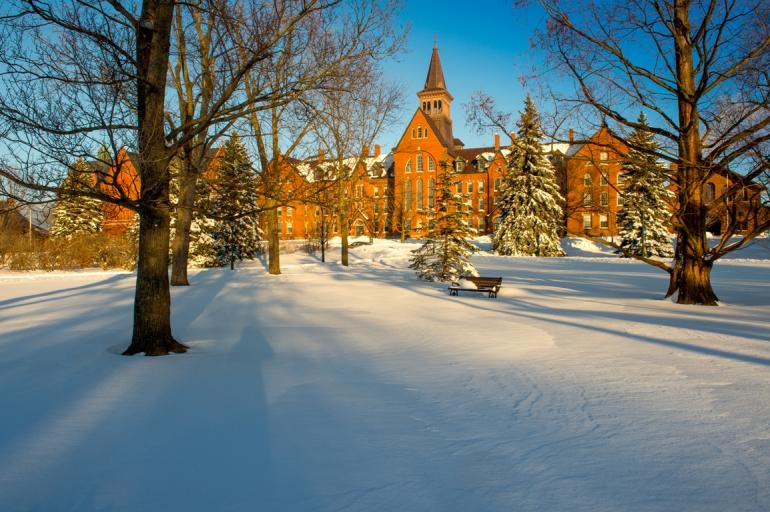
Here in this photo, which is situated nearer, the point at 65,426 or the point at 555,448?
the point at 555,448

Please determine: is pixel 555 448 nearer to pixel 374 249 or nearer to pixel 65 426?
pixel 65 426

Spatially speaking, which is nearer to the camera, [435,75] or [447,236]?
[447,236]

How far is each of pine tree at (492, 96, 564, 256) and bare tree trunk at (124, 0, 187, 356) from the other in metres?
36.3

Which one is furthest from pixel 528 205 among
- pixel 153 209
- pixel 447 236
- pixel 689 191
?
pixel 153 209

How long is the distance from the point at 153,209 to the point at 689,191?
13972mm

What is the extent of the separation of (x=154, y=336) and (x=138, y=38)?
4.90 m

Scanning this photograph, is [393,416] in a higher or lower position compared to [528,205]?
lower

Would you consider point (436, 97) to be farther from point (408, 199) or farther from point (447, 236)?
point (447, 236)

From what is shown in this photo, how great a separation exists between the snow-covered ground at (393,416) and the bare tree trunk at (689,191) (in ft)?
9.37

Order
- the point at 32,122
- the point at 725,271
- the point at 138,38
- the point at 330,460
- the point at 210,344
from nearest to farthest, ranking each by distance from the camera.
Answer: the point at 330,460
the point at 32,122
the point at 138,38
the point at 210,344
the point at 725,271

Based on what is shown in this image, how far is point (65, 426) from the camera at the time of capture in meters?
5.14

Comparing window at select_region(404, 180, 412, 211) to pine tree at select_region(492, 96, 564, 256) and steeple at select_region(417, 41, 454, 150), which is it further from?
pine tree at select_region(492, 96, 564, 256)

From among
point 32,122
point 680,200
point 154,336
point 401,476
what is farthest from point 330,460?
point 680,200

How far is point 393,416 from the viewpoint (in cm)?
534
